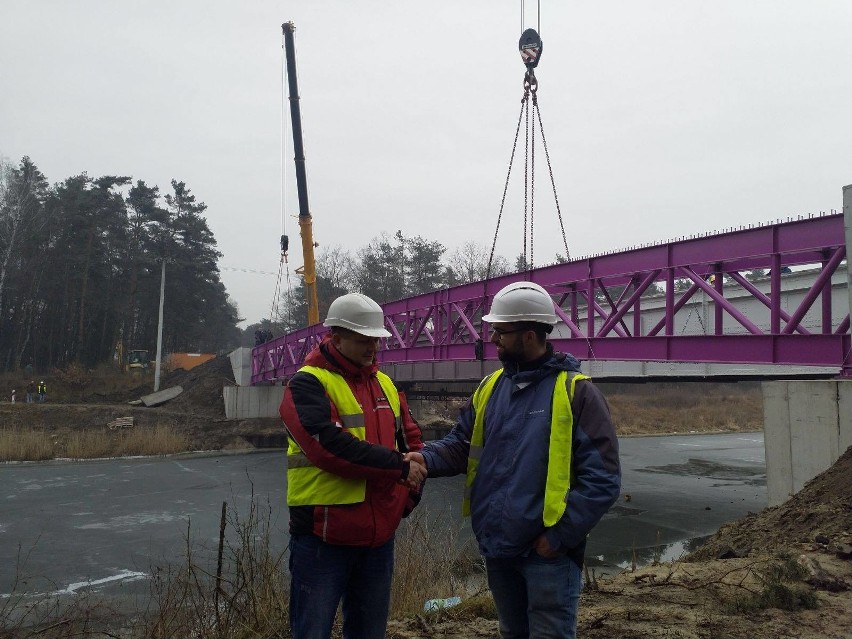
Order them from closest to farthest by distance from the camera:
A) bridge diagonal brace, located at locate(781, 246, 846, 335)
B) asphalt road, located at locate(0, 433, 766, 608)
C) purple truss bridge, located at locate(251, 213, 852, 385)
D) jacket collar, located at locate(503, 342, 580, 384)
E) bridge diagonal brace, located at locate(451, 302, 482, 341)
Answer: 1. jacket collar, located at locate(503, 342, 580, 384)
2. bridge diagonal brace, located at locate(781, 246, 846, 335)
3. purple truss bridge, located at locate(251, 213, 852, 385)
4. asphalt road, located at locate(0, 433, 766, 608)
5. bridge diagonal brace, located at locate(451, 302, 482, 341)

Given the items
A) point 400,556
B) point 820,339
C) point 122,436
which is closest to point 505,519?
point 400,556

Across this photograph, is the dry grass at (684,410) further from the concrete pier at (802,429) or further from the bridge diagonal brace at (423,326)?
the concrete pier at (802,429)

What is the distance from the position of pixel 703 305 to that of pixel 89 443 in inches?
967

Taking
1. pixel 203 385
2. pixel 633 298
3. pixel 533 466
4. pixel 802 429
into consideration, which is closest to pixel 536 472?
pixel 533 466

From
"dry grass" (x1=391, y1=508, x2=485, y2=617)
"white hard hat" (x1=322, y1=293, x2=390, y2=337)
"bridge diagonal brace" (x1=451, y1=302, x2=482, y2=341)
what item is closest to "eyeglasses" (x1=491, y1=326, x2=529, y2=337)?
"white hard hat" (x1=322, y1=293, x2=390, y2=337)

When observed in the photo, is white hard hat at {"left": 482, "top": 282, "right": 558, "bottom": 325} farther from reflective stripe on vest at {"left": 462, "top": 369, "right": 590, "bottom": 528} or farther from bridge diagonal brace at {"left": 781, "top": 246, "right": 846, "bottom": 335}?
bridge diagonal brace at {"left": 781, "top": 246, "right": 846, "bottom": 335}

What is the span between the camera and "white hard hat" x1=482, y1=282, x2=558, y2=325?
294 cm

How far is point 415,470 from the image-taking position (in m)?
3.10

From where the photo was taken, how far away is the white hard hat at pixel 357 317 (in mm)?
3174

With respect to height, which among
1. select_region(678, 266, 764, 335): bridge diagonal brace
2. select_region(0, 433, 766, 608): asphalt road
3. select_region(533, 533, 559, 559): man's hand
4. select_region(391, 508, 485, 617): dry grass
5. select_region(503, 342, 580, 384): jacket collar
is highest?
select_region(678, 266, 764, 335): bridge diagonal brace

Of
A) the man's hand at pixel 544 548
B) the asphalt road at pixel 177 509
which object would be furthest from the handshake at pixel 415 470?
the asphalt road at pixel 177 509

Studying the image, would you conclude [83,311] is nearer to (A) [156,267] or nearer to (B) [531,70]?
(A) [156,267]

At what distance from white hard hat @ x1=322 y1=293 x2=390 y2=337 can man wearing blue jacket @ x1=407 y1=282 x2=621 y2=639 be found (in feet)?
1.80

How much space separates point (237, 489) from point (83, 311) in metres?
33.8
